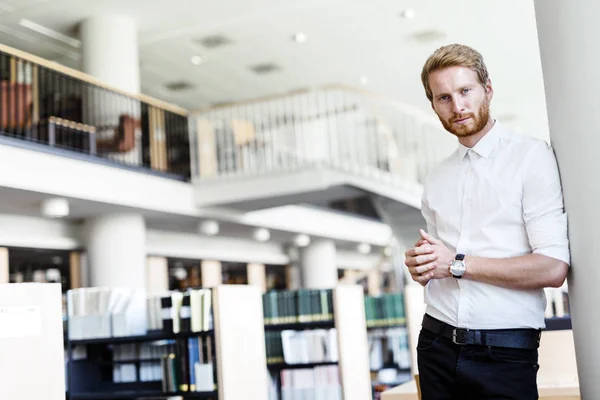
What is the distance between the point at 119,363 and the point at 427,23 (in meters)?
7.97

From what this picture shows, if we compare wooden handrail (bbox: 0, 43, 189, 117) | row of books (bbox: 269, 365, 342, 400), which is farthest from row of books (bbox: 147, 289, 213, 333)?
wooden handrail (bbox: 0, 43, 189, 117)

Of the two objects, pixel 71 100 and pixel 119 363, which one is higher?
pixel 71 100

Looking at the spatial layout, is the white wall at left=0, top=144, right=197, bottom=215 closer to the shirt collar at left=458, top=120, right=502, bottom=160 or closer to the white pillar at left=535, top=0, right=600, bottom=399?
the shirt collar at left=458, top=120, right=502, bottom=160

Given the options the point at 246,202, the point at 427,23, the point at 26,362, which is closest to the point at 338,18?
the point at 427,23

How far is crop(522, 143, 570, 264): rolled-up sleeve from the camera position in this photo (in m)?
1.55

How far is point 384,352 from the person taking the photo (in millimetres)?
8320

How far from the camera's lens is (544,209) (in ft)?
5.15

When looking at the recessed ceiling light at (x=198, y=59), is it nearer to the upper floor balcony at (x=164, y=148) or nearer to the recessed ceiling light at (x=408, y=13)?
the upper floor balcony at (x=164, y=148)

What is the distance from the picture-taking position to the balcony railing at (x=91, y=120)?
8.99 metres

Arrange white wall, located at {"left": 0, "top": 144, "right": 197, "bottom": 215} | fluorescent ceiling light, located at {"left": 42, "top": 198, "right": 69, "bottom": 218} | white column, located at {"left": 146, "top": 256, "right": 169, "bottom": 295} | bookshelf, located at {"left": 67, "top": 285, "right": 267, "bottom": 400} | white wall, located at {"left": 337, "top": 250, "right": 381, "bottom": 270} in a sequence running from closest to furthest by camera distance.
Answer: bookshelf, located at {"left": 67, "top": 285, "right": 267, "bottom": 400} → white wall, located at {"left": 0, "top": 144, "right": 197, "bottom": 215} → fluorescent ceiling light, located at {"left": 42, "top": 198, "right": 69, "bottom": 218} → white column, located at {"left": 146, "top": 256, "right": 169, "bottom": 295} → white wall, located at {"left": 337, "top": 250, "right": 381, "bottom": 270}

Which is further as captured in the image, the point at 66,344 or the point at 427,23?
the point at 427,23

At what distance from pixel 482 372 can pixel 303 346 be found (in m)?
5.41

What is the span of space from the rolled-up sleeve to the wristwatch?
14cm

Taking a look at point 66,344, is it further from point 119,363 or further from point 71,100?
point 71,100
